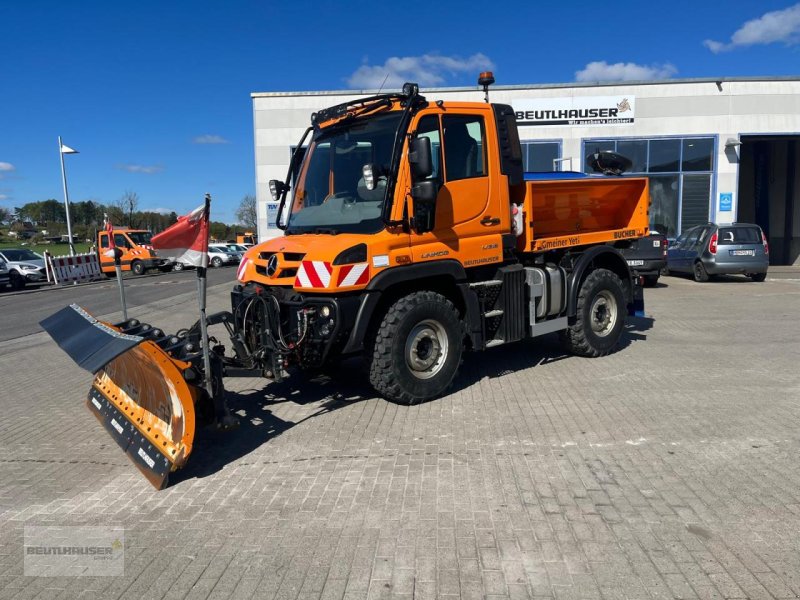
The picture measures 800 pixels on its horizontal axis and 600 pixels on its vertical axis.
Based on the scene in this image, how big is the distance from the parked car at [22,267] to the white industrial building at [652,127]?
9553 millimetres

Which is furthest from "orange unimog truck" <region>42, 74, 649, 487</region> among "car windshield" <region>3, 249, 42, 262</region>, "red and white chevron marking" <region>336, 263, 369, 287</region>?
"car windshield" <region>3, 249, 42, 262</region>

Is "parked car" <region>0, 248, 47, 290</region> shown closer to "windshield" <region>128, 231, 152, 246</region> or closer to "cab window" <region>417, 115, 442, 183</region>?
"windshield" <region>128, 231, 152, 246</region>

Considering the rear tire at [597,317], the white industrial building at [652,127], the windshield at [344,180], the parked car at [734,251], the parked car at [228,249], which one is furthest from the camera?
the parked car at [228,249]

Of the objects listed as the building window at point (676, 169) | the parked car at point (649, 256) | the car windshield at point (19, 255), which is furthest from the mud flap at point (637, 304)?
the car windshield at point (19, 255)

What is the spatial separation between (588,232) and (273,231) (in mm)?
17563

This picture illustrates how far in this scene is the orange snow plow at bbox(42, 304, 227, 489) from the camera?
13.2 feet

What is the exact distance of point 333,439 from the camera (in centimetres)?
490

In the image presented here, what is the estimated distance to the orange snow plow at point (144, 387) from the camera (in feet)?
13.2

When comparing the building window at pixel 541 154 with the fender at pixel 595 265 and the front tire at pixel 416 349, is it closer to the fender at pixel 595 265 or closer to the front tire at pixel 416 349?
the fender at pixel 595 265

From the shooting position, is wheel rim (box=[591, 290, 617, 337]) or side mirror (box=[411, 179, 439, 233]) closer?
side mirror (box=[411, 179, 439, 233])

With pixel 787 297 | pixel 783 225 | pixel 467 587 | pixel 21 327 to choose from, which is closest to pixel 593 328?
pixel 467 587

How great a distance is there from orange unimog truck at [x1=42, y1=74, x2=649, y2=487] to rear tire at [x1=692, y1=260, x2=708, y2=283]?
11618 millimetres

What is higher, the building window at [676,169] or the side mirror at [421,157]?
the building window at [676,169]

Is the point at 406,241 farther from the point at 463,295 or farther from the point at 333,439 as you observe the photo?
the point at 333,439
